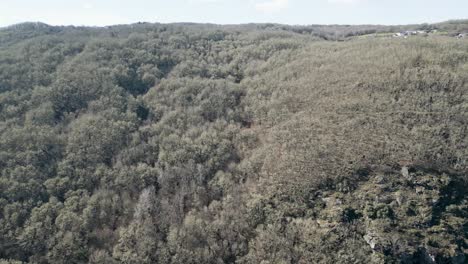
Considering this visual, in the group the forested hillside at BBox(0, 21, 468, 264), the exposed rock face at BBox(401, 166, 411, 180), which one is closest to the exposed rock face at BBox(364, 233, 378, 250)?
the forested hillside at BBox(0, 21, 468, 264)

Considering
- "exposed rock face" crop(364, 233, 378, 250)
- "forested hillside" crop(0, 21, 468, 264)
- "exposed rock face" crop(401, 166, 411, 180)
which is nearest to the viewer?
"exposed rock face" crop(364, 233, 378, 250)

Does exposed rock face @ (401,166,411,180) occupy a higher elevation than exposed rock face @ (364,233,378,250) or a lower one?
higher

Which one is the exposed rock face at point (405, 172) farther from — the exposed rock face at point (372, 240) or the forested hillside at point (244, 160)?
the exposed rock face at point (372, 240)

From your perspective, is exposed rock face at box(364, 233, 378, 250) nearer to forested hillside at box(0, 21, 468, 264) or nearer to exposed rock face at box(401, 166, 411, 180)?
forested hillside at box(0, 21, 468, 264)

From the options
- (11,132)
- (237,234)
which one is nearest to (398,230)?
(237,234)

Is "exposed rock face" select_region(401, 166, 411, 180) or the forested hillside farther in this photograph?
"exposed rock face" select_region(401, 166, 411, 180)

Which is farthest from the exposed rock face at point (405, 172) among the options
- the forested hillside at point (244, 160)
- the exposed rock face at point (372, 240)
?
the exposed rock face at point (372, 240)

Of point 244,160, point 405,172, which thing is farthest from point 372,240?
point 244,160

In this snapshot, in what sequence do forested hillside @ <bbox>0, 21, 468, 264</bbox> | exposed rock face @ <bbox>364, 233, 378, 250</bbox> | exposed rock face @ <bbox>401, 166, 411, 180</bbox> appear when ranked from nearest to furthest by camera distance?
exposed rock face @ <bbox>364, 233, 378, 250</bbox>
forested hillside @ <bbox>0, 21, 468, 264</bbox>
exposed rock face @ <bbox>401, 166, 411, 180</bbox>

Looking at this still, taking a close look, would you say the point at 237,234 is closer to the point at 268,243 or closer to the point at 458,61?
the point at 268,243
